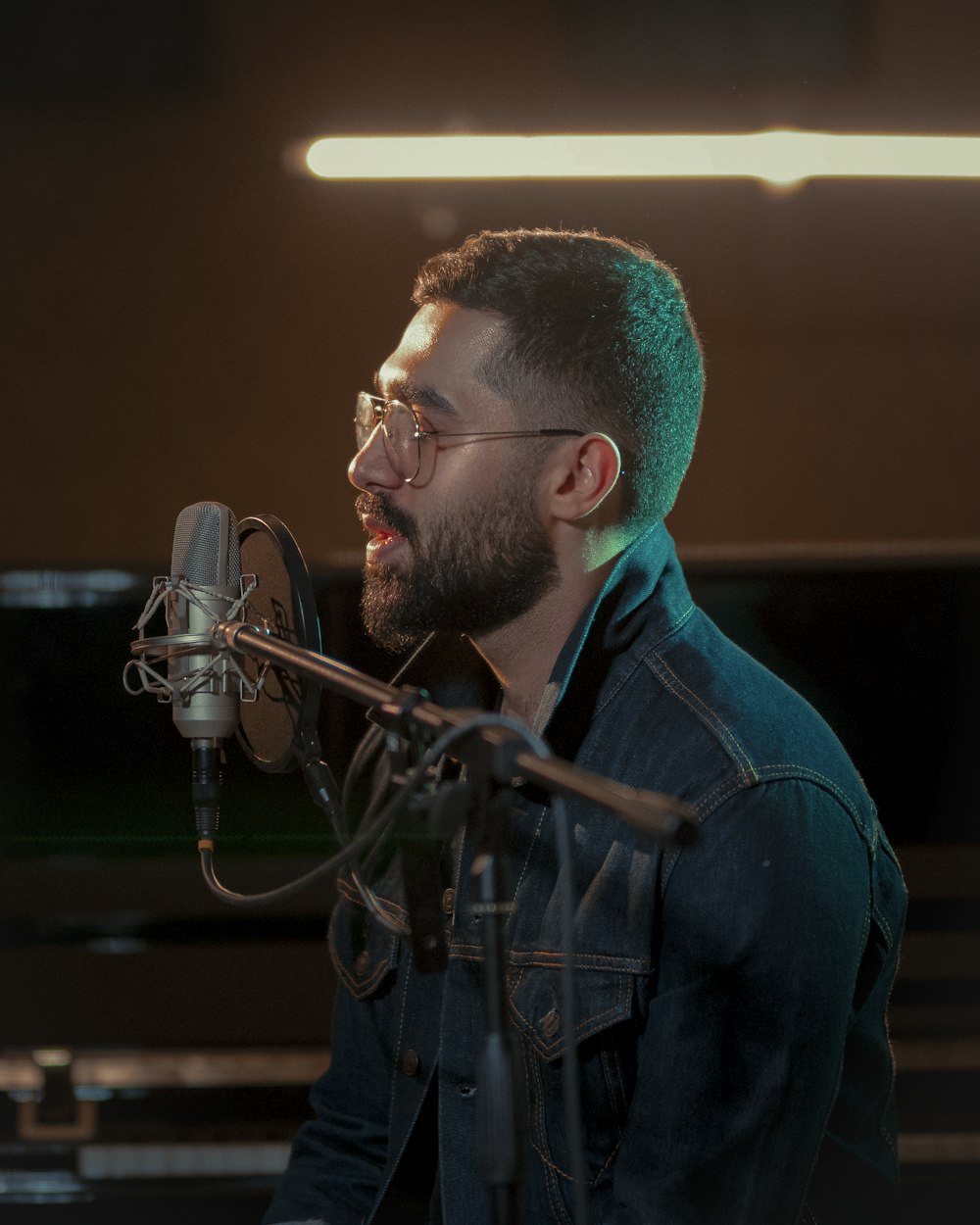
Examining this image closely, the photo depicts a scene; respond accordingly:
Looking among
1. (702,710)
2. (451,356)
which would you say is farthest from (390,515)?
(702,710)

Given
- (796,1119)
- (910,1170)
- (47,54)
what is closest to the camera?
(796,1119)

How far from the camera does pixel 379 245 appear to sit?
3730 mm

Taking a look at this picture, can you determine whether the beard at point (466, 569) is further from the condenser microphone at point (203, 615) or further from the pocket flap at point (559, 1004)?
the pocket flap at point (559, 1004)

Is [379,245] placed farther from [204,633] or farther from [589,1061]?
[589,1061]

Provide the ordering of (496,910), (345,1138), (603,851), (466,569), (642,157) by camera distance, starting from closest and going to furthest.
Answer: (496,910)
(603,851)
(466,569)
(345,1138)
(642,157)

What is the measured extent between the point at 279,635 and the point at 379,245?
2.75 meters

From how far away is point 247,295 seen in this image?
12.3ft

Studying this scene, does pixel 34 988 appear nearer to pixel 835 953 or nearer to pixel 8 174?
pixel 835 953

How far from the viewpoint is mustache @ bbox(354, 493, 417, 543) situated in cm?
139

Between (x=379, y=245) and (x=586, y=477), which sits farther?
(x=379, y=245)

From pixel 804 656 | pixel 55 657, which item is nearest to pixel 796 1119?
pixel 804 656

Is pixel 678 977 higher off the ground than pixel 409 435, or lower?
lower

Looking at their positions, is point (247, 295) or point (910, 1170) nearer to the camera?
point (910, 1170)

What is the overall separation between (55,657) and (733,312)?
2.40 meters
